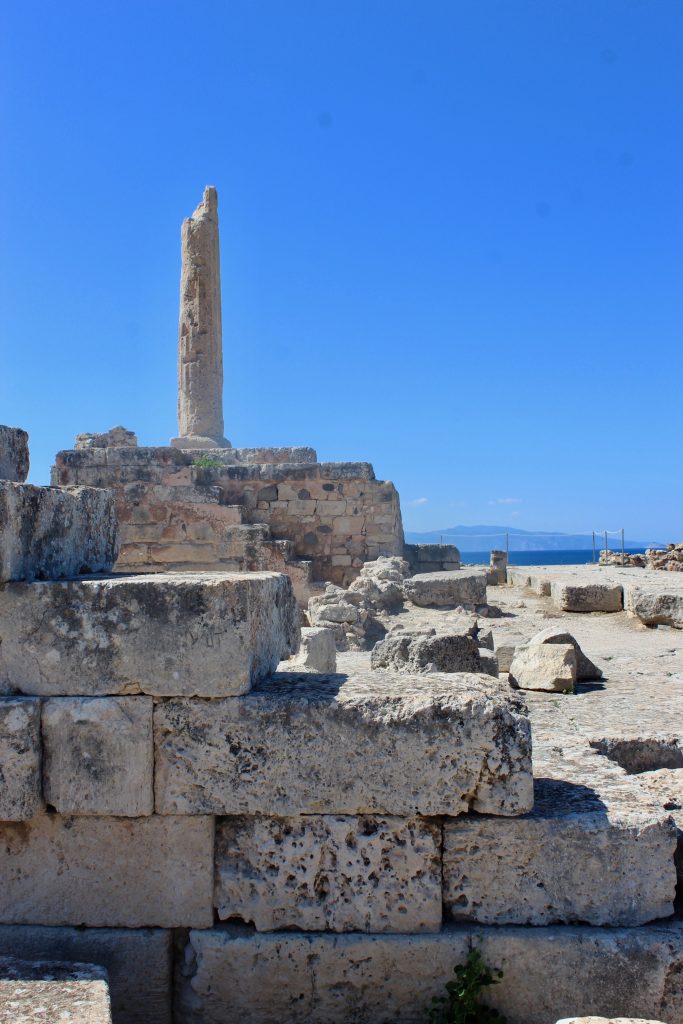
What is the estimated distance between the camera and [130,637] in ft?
10.0

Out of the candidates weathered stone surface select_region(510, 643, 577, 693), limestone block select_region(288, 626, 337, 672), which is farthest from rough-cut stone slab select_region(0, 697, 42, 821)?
weathered stone surface select_region(510, 643, 577, 693)

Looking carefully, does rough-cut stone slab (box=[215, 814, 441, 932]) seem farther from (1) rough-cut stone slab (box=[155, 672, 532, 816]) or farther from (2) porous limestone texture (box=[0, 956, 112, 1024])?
(2) porous limestone texture (box=[0, 956, 112, 1024])

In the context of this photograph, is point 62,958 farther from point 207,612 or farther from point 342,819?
point 207,612

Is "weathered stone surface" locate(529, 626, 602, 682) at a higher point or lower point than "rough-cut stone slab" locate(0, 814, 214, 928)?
higher

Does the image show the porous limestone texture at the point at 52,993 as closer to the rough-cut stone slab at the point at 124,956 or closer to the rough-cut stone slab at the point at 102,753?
the rough-cut stone slab at the point at 124,956

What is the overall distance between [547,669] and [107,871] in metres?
4.11

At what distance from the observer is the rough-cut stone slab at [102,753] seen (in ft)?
10.1

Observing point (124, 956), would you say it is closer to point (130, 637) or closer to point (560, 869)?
point (130, 637)

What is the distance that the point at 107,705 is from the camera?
3.07 meters

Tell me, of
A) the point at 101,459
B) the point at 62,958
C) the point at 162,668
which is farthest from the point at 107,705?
the point at 101,459

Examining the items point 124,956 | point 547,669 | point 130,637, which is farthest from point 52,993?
point 547,669

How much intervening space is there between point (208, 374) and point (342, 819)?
61.5 feet

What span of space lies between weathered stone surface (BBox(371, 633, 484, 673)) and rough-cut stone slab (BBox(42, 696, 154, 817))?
3.02 metres

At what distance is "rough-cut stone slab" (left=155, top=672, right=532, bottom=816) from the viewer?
3041 millimetres
